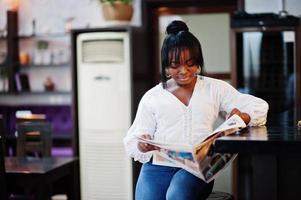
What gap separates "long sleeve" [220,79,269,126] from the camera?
200 centimetres

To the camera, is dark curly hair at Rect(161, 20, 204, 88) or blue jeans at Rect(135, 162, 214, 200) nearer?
blue jeans at Rect(135, 162, 214, 200)

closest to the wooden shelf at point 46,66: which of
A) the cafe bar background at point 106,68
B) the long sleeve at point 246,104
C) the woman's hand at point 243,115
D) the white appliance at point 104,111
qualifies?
the cafe bar background at point 106,68

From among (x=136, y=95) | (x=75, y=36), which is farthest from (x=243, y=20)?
(x=75, y=36)

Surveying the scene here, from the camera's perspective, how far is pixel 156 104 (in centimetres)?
209

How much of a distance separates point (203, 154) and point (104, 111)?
298 centimetres

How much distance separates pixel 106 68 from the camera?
15.2 ft

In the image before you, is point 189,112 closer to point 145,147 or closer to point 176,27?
point 145,147

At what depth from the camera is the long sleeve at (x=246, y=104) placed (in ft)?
6.57

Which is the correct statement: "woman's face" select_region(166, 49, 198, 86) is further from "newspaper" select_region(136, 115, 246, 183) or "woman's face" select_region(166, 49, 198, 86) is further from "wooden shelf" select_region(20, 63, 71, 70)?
"wooden shelf" select_region(20, 63, 71, 70)

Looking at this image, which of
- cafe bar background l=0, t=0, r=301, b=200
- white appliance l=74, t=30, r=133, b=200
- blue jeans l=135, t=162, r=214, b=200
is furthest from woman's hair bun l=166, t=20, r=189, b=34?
white appliance l=74, t=30, r=133, b=200

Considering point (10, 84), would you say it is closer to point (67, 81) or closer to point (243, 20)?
point (67, 81)

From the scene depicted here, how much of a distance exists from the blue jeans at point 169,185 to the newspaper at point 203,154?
0.05 metres

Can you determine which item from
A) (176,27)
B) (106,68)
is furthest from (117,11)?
(176,27)

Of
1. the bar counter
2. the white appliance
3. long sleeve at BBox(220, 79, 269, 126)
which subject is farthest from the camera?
the white appliance
